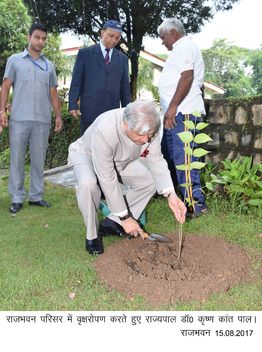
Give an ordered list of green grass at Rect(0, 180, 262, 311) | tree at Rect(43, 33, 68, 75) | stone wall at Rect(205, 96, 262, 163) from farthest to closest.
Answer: tree at Rect(43, 33, 68, 75), stone wall at Rect(205, 96, 262, 163), green grass at Rect(0, 180, 262, 311)

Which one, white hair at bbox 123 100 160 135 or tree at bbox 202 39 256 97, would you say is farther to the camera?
tree at bbox 202 39 256 97

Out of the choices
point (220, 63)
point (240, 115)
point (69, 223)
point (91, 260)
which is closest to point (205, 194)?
point (240, 115)

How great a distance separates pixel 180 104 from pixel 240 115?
1026 mm

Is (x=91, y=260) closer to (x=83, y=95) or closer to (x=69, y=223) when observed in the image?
(x=69, y=223)

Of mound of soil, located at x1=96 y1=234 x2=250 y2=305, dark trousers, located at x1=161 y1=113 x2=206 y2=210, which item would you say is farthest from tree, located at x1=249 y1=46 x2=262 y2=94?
A: mound of soil, located at x1=96 y1=234 x2=250 y2=305

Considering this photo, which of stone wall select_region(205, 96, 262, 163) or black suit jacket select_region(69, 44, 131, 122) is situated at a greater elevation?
black suit jacket select_region(69, 44, 131, 122)

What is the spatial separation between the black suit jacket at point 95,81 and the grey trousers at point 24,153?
0.47m

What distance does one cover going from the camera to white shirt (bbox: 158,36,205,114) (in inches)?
166

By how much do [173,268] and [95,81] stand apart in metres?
2.25

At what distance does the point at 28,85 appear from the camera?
182 inches

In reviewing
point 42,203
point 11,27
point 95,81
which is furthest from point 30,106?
point 11,27

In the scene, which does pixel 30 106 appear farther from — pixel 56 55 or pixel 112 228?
pixel 56 55

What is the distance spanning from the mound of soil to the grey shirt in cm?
183

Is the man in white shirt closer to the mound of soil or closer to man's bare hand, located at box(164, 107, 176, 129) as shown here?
man's bare hand, located at box(164, 107, 176, 129)
